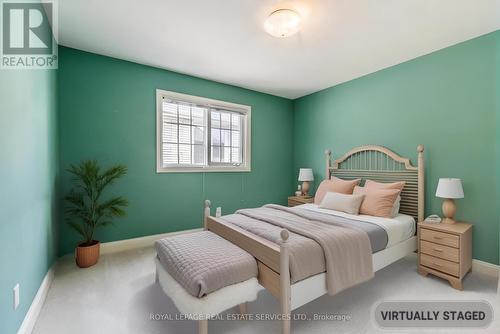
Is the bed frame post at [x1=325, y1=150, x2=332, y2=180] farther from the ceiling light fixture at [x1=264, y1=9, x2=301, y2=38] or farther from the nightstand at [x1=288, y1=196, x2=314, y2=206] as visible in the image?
the ceiling light fixture at [x1=264, y1=9, x2=301, y2=38]

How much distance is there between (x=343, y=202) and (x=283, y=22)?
2.26m

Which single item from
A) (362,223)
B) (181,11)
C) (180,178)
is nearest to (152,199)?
(180,178)

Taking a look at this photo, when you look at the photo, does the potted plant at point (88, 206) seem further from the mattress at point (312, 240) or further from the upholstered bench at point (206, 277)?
the mattress at point (312, 240)

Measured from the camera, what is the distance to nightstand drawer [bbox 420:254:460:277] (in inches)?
86.7

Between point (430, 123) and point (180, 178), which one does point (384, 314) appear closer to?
point (430, 123)

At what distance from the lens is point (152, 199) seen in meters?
3.32

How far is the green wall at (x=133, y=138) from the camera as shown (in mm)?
2795

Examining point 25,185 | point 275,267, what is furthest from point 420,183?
point 25,185

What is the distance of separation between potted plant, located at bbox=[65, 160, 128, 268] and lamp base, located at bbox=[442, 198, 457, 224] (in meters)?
3.81

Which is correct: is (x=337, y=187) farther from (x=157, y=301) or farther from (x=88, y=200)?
(x=88, y=200)

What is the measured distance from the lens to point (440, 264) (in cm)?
230

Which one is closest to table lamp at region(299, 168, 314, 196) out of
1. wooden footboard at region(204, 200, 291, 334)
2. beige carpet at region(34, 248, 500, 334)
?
beige carpet at region(34, 248, 500, 334)

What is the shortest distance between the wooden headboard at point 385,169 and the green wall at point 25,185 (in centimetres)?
389

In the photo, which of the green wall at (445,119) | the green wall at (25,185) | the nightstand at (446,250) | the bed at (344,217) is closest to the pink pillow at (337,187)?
the bed at (344,217)
